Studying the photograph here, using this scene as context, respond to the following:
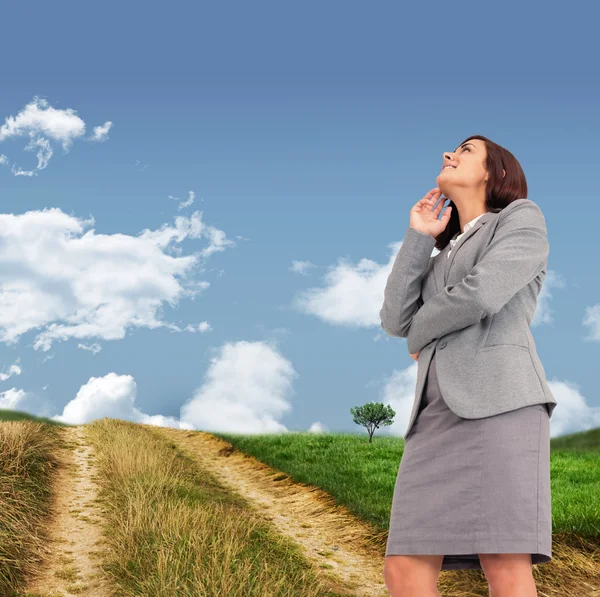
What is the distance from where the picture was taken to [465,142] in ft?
9.02

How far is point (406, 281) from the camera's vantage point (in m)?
2.47

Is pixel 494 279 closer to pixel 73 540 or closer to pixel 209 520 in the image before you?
pixel 209 520

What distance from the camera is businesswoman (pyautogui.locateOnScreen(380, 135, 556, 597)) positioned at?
6.77 ft

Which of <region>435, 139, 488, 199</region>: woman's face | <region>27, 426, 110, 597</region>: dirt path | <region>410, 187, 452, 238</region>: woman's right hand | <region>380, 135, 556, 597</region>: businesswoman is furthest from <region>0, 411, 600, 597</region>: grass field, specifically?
<region>435, 139, 488, 199</region>: woman's face

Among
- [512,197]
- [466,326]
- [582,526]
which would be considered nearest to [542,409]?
[466,326]

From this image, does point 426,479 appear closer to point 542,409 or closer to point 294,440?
point 542,409

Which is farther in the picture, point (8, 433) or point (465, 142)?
point (8, 433)

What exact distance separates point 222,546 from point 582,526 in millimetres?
3637

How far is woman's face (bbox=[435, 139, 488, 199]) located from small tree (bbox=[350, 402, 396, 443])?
1091 centimetres

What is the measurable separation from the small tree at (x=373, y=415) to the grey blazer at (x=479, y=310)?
1091 centimetres

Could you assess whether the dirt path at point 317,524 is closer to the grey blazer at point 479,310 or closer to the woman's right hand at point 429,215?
the grey blazer at point 479,310

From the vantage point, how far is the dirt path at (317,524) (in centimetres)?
529

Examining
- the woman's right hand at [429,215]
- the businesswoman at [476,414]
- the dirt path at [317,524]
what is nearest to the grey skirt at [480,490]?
the businesswoman at [476,414]

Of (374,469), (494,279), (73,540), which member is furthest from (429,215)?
(374,469)
